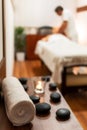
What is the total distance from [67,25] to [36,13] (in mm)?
883

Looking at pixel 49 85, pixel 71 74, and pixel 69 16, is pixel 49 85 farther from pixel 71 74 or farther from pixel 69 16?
pixel 69 16

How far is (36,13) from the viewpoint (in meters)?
4.91

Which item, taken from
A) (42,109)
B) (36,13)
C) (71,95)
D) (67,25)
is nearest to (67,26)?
(67,25)

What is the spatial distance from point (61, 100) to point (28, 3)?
4.11 m

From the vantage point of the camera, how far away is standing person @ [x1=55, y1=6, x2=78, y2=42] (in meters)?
4.38

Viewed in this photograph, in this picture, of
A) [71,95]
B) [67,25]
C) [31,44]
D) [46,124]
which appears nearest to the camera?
[46,124]

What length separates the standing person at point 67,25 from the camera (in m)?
4.38

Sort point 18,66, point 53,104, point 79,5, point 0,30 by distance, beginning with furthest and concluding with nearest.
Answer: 1. point 79,5
2. point 18,66
3. point 0,30
4. point 53,104

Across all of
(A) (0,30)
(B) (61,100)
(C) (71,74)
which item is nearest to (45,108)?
(B) (61,100)

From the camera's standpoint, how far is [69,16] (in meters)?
4.37

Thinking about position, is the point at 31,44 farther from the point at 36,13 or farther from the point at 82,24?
the point at 82,24

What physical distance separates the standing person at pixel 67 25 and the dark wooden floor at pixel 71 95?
2.94 ft

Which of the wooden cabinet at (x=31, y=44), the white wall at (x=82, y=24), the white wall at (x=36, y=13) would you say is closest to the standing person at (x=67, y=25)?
the white wall at (x=82, y=24)

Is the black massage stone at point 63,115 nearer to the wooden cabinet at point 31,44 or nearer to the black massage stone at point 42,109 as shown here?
the black massage stone at point 42,109
